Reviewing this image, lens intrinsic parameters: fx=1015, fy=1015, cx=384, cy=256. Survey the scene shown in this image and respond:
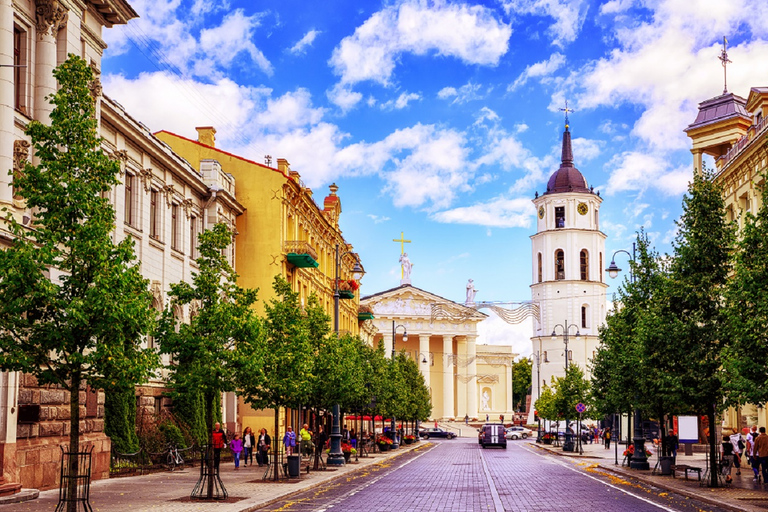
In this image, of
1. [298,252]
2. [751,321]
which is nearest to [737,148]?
[751,321]

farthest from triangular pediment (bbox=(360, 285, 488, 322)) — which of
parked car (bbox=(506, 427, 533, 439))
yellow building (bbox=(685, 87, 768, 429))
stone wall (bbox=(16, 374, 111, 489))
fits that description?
stone wall (bbox=(16, 374, 111, 489))

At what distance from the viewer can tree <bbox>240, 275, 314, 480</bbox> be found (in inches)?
1161

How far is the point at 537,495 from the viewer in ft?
80.4

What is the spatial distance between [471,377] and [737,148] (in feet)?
304

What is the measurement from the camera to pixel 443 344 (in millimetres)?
135250

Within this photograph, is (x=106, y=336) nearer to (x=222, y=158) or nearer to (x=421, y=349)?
(x=222, y=158)

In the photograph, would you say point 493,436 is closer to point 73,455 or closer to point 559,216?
point 73,455

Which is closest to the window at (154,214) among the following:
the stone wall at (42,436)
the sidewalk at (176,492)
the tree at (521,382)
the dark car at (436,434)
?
the sidewalk at (176,492)

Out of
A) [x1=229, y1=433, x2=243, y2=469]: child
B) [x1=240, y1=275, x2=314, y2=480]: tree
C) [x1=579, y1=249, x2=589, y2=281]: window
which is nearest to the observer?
[x1=240, y1=275, x2=314, y2=480]: tree

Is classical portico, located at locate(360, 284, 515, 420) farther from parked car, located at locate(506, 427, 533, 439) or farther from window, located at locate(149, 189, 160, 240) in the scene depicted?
window, located at locate(149, 189, 160, 240)

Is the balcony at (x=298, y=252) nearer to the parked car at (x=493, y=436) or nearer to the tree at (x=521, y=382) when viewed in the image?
the parked car at (x=493, y=436)

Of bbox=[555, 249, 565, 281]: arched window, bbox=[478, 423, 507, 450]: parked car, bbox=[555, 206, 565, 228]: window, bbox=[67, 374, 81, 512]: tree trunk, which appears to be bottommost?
bbox=[478, 423, 507, 450]: parked car

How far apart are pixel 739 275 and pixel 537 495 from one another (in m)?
7.07

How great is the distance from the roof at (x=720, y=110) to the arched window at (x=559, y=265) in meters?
85.0
